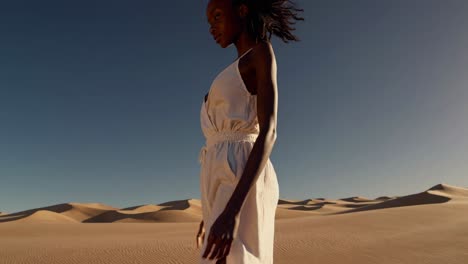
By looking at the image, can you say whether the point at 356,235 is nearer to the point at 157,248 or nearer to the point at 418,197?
the point at 157,248

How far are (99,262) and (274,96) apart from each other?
6.89 meters

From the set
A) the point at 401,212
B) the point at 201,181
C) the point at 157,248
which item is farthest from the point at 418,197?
the point at 201,181

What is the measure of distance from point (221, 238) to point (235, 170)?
314 mm

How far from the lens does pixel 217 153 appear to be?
1696mm

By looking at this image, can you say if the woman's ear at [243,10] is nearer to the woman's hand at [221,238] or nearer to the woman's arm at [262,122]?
the woman's arm at [262,122]

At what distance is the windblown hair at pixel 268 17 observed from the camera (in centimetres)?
192

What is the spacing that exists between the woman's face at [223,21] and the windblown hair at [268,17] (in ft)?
0.17

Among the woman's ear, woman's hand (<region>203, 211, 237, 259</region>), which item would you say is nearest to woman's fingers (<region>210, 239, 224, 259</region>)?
woman's hand (<region>203, 211, 237, 259</region>)

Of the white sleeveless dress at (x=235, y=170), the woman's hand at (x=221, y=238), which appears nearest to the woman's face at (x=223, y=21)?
the white sleeveless dress at (x=235, y=170)

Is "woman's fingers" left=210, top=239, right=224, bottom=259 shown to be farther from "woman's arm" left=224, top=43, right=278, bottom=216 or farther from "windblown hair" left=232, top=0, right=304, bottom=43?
"windblown hair" left=232, top=0, right=304, bottom=43

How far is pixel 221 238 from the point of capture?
4.59ft

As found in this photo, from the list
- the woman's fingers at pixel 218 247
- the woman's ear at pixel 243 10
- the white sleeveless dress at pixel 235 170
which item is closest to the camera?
the woman's fingers at pixel 218 247

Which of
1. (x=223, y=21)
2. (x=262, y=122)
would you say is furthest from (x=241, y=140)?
(x=223, y=21)

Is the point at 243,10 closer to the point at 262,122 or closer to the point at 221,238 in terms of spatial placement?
the point at 262,122
